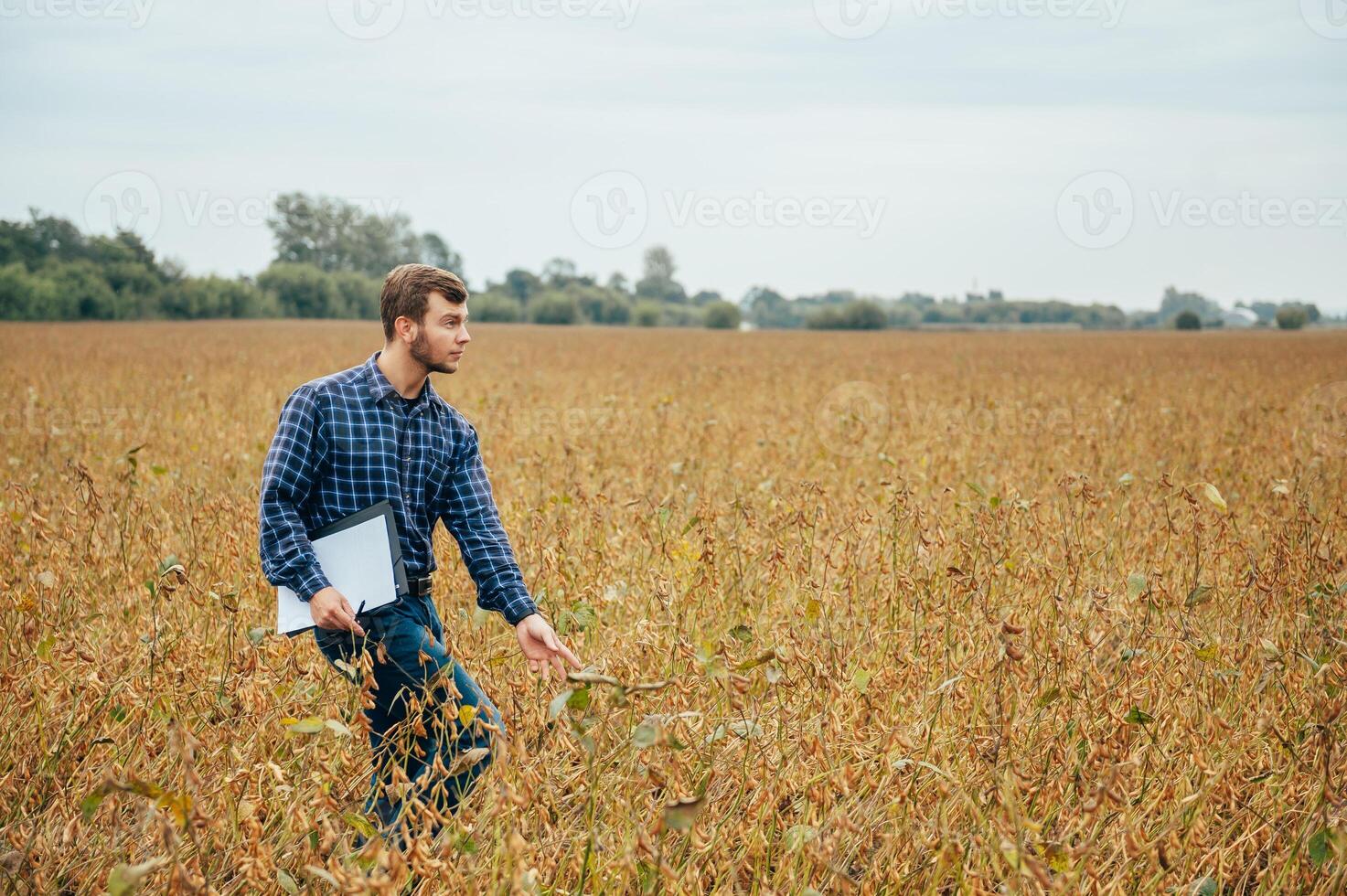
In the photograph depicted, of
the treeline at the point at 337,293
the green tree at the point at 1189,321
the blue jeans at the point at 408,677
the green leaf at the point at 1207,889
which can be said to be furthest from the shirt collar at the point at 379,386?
the green tree at the point at 1189,321

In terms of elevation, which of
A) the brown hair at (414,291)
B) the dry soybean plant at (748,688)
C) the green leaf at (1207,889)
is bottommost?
the green leaf at (1207,889)

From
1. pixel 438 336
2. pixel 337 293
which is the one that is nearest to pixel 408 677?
pixel 438 336

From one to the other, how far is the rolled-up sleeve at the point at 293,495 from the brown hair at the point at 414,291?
32 centimetres

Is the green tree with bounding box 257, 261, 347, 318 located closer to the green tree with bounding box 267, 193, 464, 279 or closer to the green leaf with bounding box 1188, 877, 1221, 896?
the green tree with bounding box 267, 193, 464, 279

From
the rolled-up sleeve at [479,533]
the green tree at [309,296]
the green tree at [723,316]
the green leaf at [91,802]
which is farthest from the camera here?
the green tree at [723,316]

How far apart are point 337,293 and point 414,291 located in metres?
59.3

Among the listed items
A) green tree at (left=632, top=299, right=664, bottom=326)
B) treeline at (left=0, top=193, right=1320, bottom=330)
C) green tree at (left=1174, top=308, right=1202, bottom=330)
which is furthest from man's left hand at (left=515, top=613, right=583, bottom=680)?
green tree at (left=1174, top=308, right=1202, bottom=330)

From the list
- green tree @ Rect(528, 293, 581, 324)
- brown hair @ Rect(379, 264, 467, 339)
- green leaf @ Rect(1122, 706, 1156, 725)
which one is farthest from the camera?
green tree @ Rect(528, 293, 581, 324)

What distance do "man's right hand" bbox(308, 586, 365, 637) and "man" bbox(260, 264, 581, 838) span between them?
25 millimetres

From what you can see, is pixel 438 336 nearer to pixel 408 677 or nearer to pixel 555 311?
pixel 408 677

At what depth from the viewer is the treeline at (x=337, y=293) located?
159 ft

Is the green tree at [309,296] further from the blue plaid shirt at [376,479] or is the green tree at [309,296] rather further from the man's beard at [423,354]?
the man's beard at [423,354]

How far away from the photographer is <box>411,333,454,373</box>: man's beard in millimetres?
2645

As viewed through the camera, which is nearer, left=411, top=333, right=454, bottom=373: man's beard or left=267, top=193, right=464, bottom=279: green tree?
left=411, top=333, right=454, bottom=373: man's beard
